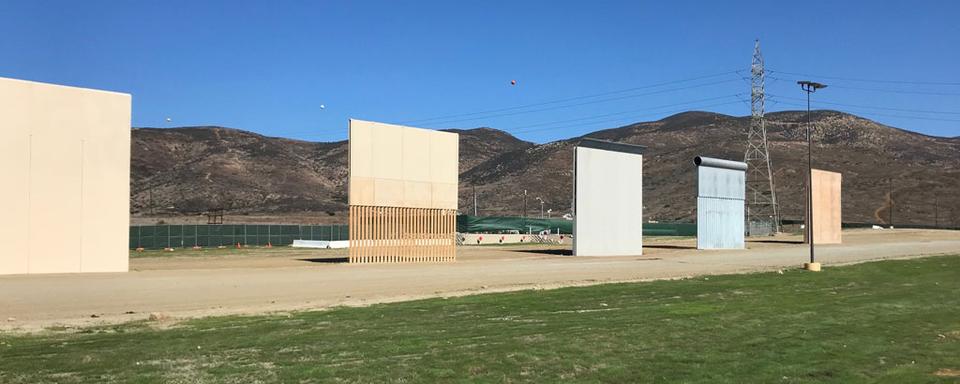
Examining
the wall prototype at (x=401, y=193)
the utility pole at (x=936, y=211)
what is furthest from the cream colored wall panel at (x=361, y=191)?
the utility pole at (x=936, y=211)

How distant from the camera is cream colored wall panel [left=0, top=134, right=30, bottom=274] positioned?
26875 mm

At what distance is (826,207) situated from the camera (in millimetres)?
62406

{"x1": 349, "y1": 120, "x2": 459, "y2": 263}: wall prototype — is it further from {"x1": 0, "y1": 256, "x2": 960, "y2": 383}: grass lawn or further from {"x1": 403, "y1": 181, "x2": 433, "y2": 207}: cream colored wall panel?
{"x1": 0, "y1": 256, "x2": 960, "y2": 383}: grass lawn

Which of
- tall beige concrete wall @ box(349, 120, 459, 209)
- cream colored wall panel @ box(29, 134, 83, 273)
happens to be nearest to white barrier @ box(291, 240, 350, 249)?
tall beige concrete wall @ box(349, 120, 459, 209)

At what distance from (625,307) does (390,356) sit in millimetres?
8727

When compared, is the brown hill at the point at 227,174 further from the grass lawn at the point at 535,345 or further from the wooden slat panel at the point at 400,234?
the grass lawn at the point at 535,345

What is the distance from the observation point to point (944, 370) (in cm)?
1031

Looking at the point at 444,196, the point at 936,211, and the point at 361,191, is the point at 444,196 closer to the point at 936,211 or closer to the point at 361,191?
the point at 361,191

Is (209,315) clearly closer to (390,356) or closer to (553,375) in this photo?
(390,356)

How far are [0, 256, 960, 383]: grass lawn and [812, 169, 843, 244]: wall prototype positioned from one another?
144 ft

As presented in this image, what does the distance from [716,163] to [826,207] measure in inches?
569

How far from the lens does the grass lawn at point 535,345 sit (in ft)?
30.5

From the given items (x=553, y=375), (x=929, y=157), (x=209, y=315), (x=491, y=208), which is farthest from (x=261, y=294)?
(x=929, y=157)

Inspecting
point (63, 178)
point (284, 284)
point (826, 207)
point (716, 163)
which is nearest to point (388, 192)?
point (284, 284)
